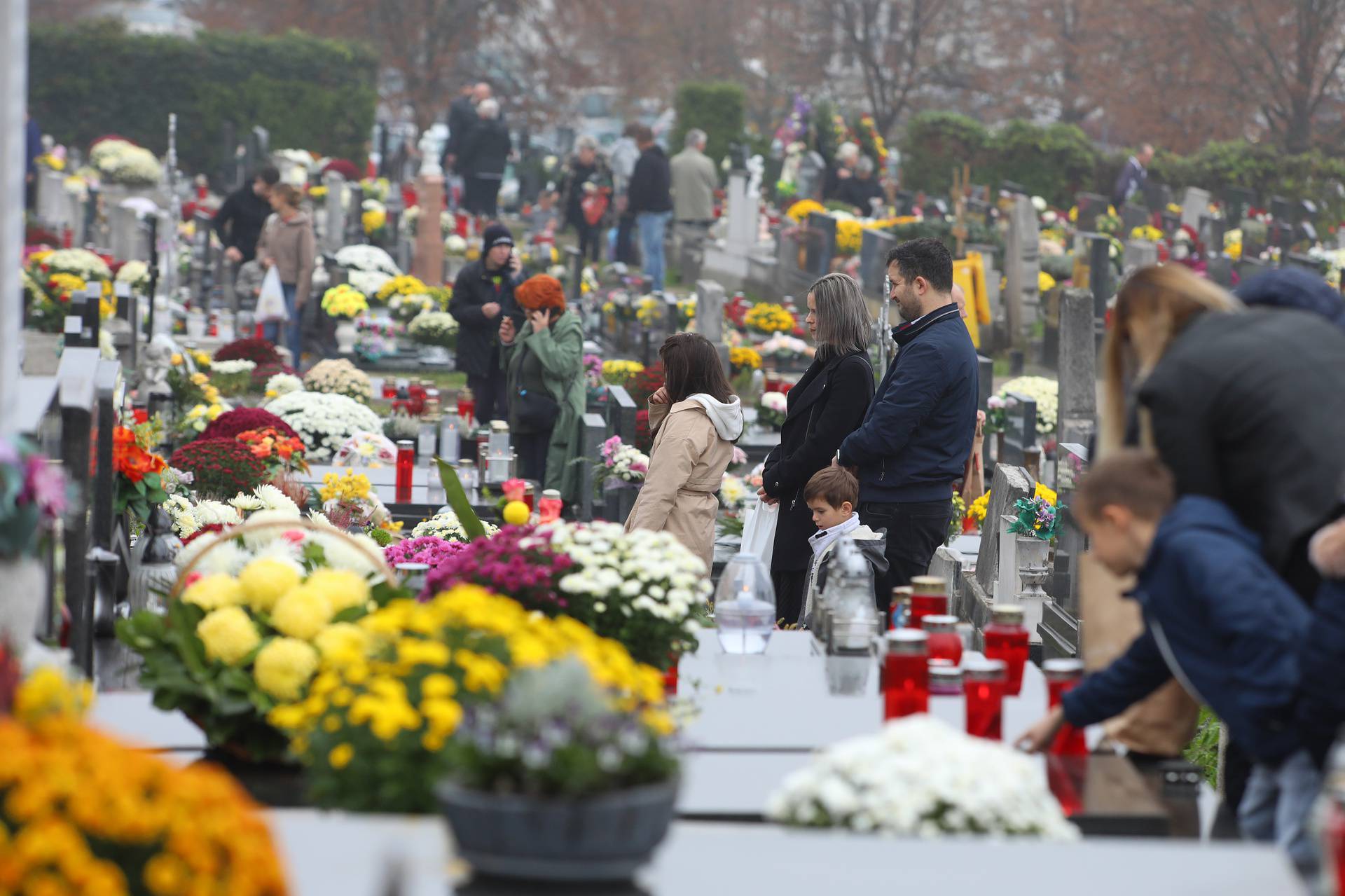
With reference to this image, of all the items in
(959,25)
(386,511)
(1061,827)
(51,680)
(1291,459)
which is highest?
(959,25)

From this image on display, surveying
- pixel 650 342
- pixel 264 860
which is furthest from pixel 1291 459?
pixel 650 342

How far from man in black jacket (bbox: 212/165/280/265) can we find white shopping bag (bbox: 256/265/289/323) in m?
1.90

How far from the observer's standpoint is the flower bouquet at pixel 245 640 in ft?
13.5

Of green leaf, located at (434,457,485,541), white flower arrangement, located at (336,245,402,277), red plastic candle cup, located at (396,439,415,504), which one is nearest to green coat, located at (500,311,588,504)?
red plastic candle cup, located at (396,439,415,504)

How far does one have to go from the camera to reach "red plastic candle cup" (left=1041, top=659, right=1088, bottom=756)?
14.4ft

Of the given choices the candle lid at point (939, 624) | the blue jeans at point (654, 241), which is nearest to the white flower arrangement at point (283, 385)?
the candle lid at point (939, 624)

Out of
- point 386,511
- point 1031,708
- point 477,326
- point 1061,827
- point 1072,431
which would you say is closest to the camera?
point 1061,827

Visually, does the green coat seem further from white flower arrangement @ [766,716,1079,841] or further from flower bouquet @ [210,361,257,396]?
white flower arrangement @ [766,716,1079,841]

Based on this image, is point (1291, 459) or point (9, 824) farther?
point (1291, 459)

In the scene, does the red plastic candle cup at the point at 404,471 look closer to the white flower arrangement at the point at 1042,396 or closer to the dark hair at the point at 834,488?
the dark hair at the point at 834,488

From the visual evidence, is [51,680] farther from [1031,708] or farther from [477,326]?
[477,326]

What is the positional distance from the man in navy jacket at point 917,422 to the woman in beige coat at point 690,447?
20.8 inches

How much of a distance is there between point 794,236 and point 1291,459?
828 inches

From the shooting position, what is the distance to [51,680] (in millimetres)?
3182
